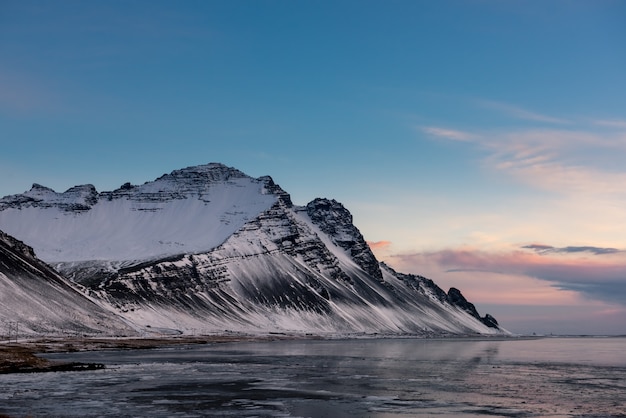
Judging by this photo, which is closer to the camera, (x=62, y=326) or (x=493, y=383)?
(x=493, y=383)

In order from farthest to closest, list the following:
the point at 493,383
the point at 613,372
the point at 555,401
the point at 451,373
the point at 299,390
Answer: the point at 613,372
the point at 451,373
the point at 493,383
the point at 299,390
the point at 555,401

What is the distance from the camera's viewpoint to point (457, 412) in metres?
51.8

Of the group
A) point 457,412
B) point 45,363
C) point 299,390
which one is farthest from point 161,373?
point 457,412

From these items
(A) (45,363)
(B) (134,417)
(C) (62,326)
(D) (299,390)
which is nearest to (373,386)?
(D) (299,390)

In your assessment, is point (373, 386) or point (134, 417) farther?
point (373, 386)

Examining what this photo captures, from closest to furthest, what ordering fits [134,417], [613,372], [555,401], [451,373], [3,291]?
1. [134,417]
2. [555,401]
3. [451,373]
4. [613,372]
5. [3,291]

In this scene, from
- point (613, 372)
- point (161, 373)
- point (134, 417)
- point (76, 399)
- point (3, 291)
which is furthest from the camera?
point (3, 291)

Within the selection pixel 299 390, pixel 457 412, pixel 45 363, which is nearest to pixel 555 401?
pixel 457 412

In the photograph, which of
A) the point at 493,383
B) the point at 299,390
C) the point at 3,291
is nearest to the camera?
A: the point at 299,390

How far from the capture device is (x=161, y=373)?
8244 centimetres

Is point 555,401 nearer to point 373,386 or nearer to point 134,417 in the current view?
point 373,386

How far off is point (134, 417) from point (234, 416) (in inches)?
269

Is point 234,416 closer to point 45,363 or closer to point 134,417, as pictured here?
point 134,417

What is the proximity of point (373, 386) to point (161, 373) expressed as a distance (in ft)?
88.3
